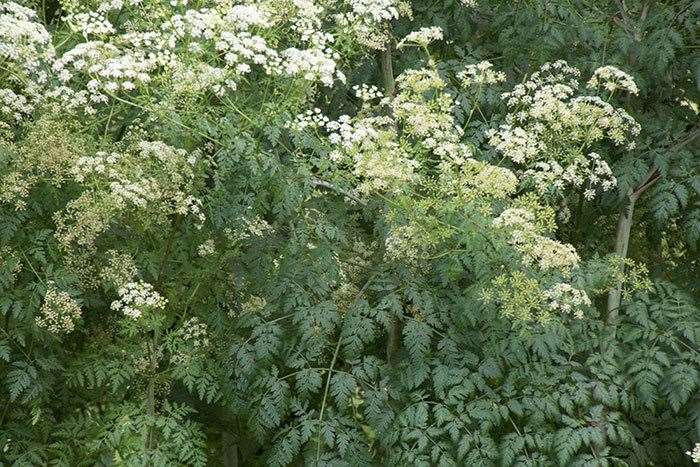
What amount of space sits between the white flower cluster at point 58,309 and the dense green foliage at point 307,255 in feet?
0.05

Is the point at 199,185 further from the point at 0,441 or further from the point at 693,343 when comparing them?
the point at 693,343

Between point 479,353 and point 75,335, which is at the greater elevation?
point 479,353

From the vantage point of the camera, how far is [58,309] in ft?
16.4

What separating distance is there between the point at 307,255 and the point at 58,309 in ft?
4.35

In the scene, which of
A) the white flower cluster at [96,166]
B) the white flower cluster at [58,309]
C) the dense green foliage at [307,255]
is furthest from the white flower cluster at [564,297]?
the white flower cluster at [58,309]

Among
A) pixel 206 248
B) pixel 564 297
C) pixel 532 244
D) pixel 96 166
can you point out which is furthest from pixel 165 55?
pixel 564 297

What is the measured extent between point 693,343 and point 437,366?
143 centimetres

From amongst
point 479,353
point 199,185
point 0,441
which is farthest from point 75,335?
point 479,353

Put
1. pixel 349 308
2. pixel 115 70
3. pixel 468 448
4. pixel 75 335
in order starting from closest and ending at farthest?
pixel 115 70 → pixel 468 448 → pixel 349 308 → pixel 75 335

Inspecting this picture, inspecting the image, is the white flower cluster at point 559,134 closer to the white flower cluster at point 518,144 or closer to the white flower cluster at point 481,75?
the white flower cluster at point 518,144

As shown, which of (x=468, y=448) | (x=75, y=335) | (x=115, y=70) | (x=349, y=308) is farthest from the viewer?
(x=75, y=335)

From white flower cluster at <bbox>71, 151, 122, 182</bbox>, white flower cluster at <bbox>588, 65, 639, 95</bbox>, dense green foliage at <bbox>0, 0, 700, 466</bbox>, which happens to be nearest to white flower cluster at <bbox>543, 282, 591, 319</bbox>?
dense green foliage at <bbox>0, 0, 700, 466</bbox>

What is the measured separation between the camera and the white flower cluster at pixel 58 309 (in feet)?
15.9

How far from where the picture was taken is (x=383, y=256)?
5.76m
